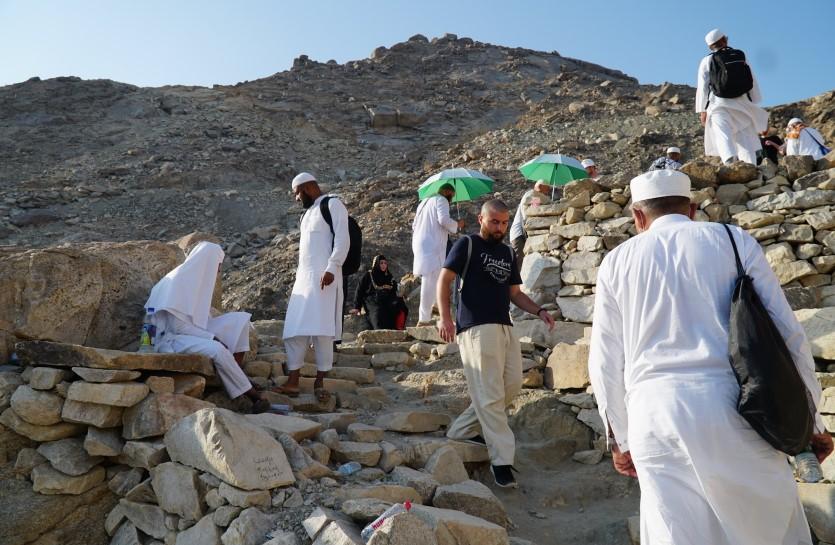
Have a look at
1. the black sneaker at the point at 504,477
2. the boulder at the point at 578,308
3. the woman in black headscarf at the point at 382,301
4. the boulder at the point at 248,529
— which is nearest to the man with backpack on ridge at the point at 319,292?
the black sneaker at the point at 504,477

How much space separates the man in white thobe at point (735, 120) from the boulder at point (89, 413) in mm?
5859

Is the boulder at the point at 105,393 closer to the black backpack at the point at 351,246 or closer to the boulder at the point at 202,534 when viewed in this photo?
the boulder at the point at 202,534

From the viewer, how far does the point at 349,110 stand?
2981 centimetres

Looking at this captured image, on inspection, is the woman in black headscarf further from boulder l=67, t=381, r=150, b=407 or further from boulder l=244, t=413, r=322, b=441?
boulder l=67, t=381, r=150, b=407

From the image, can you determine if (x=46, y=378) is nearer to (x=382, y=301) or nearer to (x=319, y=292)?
(x=319, y=292)

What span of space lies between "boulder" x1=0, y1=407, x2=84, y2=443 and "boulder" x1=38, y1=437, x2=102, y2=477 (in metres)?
0.05

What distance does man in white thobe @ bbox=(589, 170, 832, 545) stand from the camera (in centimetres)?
212

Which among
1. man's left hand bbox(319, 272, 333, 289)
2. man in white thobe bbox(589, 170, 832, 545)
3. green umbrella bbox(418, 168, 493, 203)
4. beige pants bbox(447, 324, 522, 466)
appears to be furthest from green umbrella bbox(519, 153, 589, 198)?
man in white thobe bbox(589, 170, 832, 545)

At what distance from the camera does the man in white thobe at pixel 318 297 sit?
4953mm

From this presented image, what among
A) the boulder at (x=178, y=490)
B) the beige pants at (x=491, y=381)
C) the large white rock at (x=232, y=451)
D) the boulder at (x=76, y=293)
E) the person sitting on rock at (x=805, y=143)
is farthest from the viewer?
the person sitting on rock at (x=805, y=143)

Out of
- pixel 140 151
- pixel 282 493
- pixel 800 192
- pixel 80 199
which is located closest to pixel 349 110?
pixel 140 151

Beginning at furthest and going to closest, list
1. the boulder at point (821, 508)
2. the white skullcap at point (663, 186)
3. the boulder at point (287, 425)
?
the boulder at point (287, 425)
the boulder at point (821, 508)
the white skullcap at point (663, 186)

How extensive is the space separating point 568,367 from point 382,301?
127 inches

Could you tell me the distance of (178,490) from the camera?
3490mm
